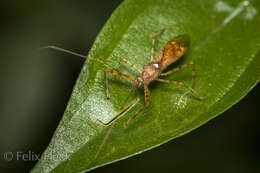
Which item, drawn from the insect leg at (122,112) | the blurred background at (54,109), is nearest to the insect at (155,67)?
the insect leg at (122,112)

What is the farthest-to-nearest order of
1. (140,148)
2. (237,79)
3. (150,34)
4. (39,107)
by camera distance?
(39,107)
(150,34)
(237,79)
(140,148)

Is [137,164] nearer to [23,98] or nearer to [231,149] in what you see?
[231,149]

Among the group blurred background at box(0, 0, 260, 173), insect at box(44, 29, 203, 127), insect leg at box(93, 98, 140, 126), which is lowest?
blurred background at box(0, 0, 260, 173)

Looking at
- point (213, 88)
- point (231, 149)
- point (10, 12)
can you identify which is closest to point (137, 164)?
point (231, 149)

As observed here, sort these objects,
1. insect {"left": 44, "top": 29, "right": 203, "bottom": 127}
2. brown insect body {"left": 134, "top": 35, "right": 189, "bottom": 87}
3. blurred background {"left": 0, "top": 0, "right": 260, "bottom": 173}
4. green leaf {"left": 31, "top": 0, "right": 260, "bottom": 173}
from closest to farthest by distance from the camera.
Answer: green leaf {"left": 31, "top": 0, "right": 260, "bottom": 173}
insect {"left": 44, "top": 29, "right": 203, "bottom": 127}
brown insect body {"left": 134, "top": 35, "right": 189, "bottom": 87}
blurred background {"left": 0, "top": 0, "right": 260, "bottom": 173}

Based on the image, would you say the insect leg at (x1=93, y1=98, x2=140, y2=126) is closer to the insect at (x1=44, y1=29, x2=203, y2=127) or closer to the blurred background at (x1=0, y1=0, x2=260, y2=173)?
the insect at (x1=44, y1=29, x2=203, y2=127)

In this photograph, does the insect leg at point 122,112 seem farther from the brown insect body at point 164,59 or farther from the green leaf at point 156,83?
the brown insect body at point 164,59

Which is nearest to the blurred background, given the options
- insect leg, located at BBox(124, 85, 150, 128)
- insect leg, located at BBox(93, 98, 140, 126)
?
insect leg, located at BBox(124, 85, 150, 128)
